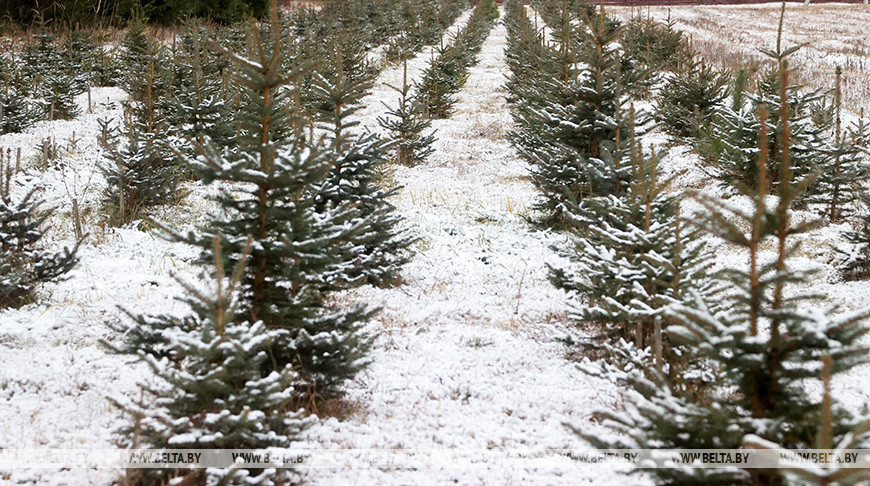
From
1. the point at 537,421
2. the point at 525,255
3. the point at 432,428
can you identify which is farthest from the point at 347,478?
Result: the point at 525,255

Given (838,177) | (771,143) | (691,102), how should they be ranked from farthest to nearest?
(691,102) → (771,143) → (838,177)

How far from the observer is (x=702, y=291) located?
3467 millimetres

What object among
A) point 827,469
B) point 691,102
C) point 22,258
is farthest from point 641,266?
point 691,102

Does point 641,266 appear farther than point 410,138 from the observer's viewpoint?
No

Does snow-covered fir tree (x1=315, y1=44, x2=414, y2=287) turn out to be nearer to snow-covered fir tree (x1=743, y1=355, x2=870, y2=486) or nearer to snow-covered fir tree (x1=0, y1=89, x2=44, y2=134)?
snow-covered fir tree (x1=743, y1=355, x2=870, y2=486)

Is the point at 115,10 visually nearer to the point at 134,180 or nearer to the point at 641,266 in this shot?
the point at 134,180

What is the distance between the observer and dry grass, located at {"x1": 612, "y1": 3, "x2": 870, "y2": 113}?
1708cm

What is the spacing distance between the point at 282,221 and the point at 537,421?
169 cm

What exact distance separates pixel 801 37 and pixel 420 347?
29.6m

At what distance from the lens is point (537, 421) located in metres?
3.28

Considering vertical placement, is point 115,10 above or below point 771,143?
above

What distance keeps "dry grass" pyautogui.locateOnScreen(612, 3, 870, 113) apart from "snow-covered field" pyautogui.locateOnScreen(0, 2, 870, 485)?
730 cm

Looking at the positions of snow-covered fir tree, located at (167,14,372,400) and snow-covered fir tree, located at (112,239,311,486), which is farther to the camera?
snow-covered fir tree, located at (167,14,372,400)

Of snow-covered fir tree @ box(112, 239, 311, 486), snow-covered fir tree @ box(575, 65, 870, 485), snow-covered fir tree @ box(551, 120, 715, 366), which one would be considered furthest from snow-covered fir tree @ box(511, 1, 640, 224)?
snow-covered fir tree @ box(112, 239, 311, 486)
